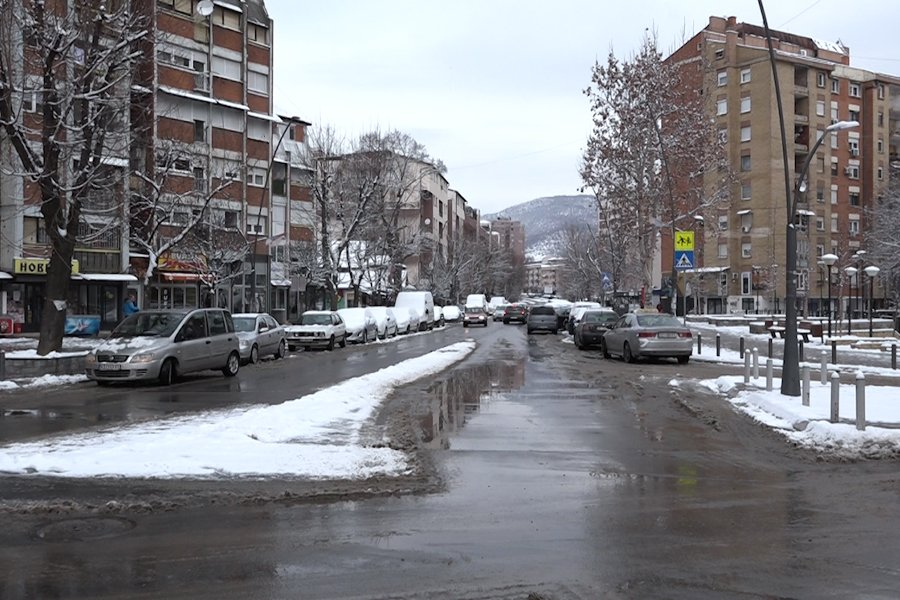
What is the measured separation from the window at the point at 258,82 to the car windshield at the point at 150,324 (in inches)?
1310

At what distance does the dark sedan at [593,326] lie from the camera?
30.3 metres

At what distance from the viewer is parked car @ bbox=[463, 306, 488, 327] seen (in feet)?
191

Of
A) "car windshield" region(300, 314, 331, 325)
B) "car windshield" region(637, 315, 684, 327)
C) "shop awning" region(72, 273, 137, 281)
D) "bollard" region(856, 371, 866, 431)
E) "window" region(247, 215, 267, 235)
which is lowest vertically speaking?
"bollard" region(856, 371, 866, 431)

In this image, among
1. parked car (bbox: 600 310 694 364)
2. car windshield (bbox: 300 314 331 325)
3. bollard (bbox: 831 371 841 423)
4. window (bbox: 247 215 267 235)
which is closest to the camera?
bollard (bbox: 831 371 841 423)

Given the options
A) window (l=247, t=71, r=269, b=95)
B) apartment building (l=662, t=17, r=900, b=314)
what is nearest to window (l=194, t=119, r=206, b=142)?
window (l=247, t=71, r=269, b=95)

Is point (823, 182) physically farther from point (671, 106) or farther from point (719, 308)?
point (671, 106)

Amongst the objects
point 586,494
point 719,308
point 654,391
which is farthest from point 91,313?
point 719,308

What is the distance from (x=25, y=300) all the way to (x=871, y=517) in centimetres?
3731

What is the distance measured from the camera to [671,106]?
35.7 meters

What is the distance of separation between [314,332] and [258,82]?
24.5 metres

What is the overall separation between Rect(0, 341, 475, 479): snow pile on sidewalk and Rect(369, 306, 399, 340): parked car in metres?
26.4

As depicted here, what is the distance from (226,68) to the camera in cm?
4703

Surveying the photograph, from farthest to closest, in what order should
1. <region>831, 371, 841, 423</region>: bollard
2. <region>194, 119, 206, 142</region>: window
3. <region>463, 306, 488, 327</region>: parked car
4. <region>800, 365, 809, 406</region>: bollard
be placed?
<region>463, 306, 488, 327</region>: parked car → <region>194, 119, 206, 142</region>: window → <region>800, 365, 809, 406</region>: bollard → <region>831, 371, 841, 423</region>: bollard

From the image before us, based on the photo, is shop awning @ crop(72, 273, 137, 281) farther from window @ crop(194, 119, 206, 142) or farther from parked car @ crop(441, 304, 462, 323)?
parked car @ crop(441, 304, 462, 323)
